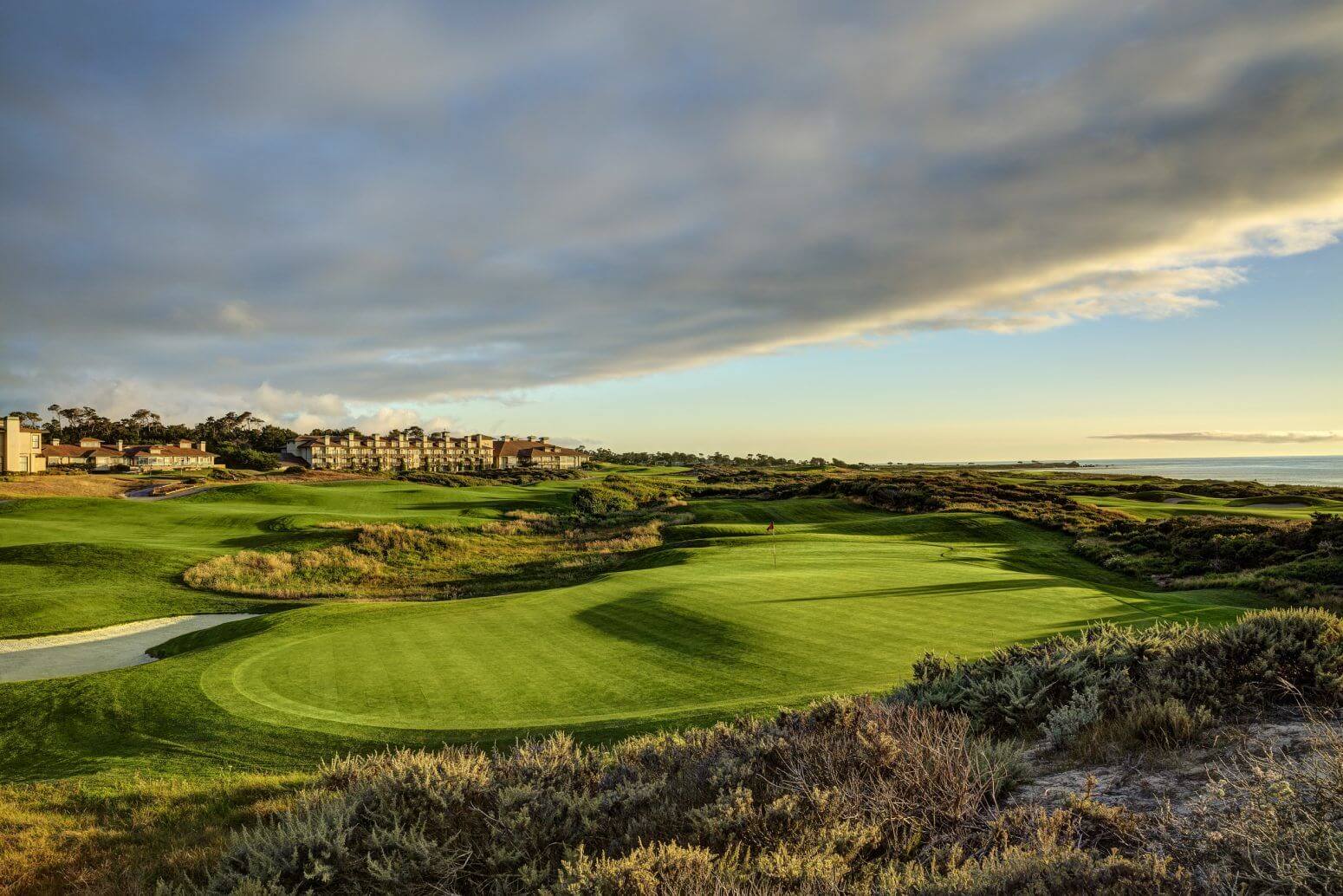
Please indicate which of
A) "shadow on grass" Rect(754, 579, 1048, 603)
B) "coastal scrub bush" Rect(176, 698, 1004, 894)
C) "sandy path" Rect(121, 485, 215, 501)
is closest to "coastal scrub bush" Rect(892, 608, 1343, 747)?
"coastal scrub bush" Rect(176, 698, 1004, 894)

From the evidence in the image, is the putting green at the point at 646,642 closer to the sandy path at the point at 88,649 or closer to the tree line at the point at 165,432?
the sandy path at the point at 88,649

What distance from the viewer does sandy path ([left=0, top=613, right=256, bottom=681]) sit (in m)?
15.6

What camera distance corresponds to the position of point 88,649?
17.5 meters

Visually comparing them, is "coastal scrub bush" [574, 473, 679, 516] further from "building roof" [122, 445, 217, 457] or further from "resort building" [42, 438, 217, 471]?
"building roof" [122, 445, 217, 457]

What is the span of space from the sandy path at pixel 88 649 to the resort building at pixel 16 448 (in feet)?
270

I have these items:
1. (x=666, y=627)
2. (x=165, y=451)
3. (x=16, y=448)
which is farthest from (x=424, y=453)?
(x=666, y=627)

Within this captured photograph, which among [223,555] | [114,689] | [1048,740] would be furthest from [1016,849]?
[223,555]

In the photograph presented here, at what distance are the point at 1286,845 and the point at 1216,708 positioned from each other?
2.88 m

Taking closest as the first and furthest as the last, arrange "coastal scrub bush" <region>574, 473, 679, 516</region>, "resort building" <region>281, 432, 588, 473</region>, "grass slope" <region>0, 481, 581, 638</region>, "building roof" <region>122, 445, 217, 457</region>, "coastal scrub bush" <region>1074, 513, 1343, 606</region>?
"coastal scrub bush" <region>1074, 513, 1343, 606</region>
"grass slope" <region>0, 481, 581, 638</region>
"coastal scrub bush" <region>574, 473, 679, 516</region>
"building roof" <region>122, 445, 217, 457</region>
"resort building" <region>281, 432, 588, 473</region>

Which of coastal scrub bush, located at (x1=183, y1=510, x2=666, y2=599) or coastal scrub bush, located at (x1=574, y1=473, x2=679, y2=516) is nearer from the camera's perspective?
coastal scrub bush, located at (x1=183, y1=510, x2=666, y2=599)

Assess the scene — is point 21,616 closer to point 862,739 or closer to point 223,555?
point 223,555

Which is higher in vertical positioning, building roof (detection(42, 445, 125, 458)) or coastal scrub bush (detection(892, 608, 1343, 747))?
building roof (detection(42, 445, 125, 458))

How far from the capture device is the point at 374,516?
1706 inches

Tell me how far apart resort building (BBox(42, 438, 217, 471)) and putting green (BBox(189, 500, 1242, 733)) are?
318 feet
